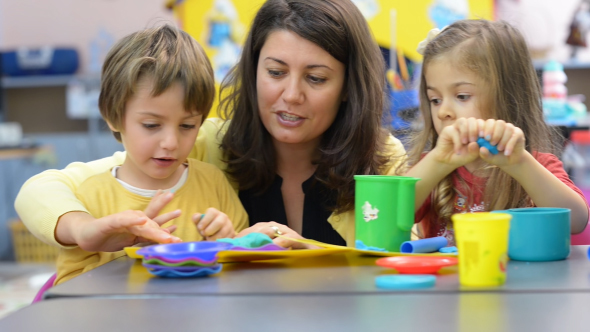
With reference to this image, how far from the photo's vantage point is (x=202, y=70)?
134cm

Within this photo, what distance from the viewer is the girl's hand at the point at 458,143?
3.48 feet

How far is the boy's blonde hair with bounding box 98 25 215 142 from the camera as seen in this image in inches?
50.6

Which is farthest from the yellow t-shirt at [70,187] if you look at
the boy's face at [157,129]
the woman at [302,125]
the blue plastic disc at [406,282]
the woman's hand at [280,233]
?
the blue plastic disc at [406,282]

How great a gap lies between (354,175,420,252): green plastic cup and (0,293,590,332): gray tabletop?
30 cm

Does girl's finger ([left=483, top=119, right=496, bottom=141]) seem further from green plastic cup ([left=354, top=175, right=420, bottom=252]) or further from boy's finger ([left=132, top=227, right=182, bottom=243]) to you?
boy's finger ([left=132, top=227, right=182, bottom=243])

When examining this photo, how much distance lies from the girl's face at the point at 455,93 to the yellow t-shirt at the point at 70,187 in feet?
0.72

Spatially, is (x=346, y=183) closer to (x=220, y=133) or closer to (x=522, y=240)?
(x=220, y=133)

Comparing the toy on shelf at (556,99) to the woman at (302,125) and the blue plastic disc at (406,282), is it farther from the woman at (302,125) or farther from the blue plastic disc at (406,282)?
the blue plastic disc at (406,282)

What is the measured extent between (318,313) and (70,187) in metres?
0.81

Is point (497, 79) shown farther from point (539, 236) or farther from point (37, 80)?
point (37, 80)

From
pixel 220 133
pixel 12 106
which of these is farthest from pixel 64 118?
pixel 220 133

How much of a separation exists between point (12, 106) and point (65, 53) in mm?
744

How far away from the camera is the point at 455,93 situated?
4.47 feet

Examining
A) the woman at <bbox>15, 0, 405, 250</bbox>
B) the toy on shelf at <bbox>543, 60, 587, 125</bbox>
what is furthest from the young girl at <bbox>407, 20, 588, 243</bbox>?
the toy on shelf at <bbox>543, 60, 587, 125</bbox>
